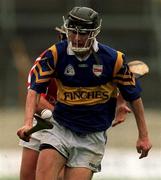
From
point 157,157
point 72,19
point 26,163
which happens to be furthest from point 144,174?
point 72,19

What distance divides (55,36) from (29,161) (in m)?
11.1

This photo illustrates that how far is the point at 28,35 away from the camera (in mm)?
19078

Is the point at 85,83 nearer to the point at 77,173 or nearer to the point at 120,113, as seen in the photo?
the point at 77,173

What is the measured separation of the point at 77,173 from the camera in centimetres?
731

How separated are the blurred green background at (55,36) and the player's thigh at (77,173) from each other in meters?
9.82

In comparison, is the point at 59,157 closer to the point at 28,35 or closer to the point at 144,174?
the point at 144,174

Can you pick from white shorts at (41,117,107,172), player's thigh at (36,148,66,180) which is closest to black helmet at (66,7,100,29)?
white shorts at (41,117,107,172)

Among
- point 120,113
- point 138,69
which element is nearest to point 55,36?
point 138,69

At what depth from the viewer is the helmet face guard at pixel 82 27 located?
7.20m

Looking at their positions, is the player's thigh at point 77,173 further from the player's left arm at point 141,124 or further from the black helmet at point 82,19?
the black helmet at point 82,19

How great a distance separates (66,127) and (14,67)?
11044mm

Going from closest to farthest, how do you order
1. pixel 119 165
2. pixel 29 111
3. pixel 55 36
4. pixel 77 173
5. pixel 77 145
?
pixel 29 111, pixel 77 173, pixel 77 145, pixel 119 165, pixel 55 36

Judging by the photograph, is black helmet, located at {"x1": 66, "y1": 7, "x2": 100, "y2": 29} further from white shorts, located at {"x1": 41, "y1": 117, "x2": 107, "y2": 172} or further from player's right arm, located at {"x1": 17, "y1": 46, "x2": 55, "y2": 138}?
white shorts, located at {"x1": 41, "y1": 117, "x2": 107, "y2": 172}

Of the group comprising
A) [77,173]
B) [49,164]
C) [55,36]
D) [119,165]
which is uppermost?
[49,164]
